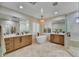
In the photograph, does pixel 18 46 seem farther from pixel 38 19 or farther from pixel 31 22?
pixel 38 19

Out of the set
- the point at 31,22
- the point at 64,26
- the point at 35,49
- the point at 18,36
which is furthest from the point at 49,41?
the point at 18,36

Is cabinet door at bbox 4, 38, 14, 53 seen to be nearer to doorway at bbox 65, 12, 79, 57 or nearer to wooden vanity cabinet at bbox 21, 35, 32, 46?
wooden vanity cabinet at bbox 21, 35, 32, 46

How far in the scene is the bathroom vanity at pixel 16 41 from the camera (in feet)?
10.2

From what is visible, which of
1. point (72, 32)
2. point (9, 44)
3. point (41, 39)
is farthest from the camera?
point (72, 32)

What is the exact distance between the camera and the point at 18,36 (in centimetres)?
350

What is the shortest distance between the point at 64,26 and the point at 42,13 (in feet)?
4.22

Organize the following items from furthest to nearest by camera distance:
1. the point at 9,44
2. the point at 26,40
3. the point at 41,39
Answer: the point at 26,40
the point at 41,39
the point at 9,44

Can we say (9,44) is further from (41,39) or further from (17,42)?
(41,39)

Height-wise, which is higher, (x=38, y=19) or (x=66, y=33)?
(x=38, y=19)

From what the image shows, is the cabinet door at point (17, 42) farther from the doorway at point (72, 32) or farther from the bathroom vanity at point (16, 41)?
the doorway at point (72, 32)

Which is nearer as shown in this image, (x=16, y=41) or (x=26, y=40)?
(x=16, y=41)

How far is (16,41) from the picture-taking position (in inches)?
138

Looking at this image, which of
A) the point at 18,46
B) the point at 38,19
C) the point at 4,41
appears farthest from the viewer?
the point at 18,46

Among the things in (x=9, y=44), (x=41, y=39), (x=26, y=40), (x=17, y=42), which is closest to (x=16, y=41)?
(x=17, y=42)
